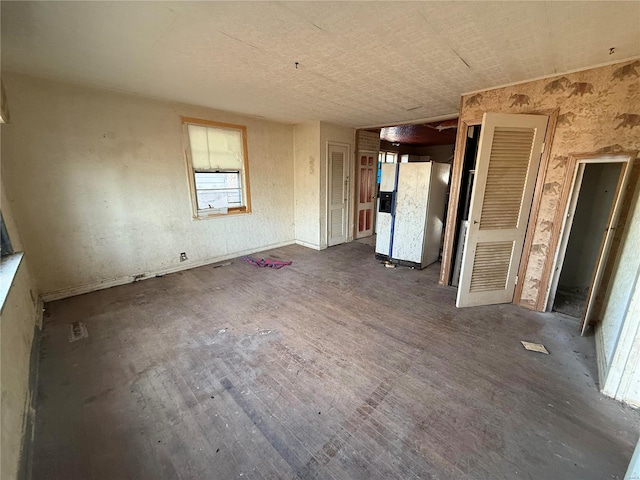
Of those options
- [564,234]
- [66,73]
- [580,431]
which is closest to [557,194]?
[564,234]

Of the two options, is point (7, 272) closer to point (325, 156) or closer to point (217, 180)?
point (217, 180)

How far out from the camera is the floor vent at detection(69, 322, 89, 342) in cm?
243

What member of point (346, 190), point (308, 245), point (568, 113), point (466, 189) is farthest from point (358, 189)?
point (568, 113)

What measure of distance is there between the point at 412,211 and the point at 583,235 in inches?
85.3

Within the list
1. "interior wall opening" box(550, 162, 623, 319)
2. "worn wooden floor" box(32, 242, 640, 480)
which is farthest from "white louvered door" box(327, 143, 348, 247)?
"interior wall opening" box(550, 162, 623, 319)

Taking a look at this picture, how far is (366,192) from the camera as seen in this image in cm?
602

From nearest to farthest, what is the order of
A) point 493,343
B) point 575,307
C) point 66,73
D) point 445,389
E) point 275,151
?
1. point 445,389
2. point 493,343
3. point 66,73
4. point 575,307
5. point 275,151

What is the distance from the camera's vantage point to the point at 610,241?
7.91 feet

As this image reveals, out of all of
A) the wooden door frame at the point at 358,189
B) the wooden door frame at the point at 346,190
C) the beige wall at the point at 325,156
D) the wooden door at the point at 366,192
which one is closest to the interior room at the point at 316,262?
the beige wall at the point at 325,156

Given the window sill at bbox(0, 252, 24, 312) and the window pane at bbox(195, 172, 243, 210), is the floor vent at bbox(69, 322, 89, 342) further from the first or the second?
the window pane at bbox(195, 172, 243, 210)

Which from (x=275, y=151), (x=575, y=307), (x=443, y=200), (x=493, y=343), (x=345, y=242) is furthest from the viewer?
(x=345, y=242)

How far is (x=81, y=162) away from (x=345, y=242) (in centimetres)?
451

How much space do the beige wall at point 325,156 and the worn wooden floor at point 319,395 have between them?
2.43m

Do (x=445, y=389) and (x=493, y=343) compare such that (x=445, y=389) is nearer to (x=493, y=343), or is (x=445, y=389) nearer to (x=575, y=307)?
(x=493, y=343)
